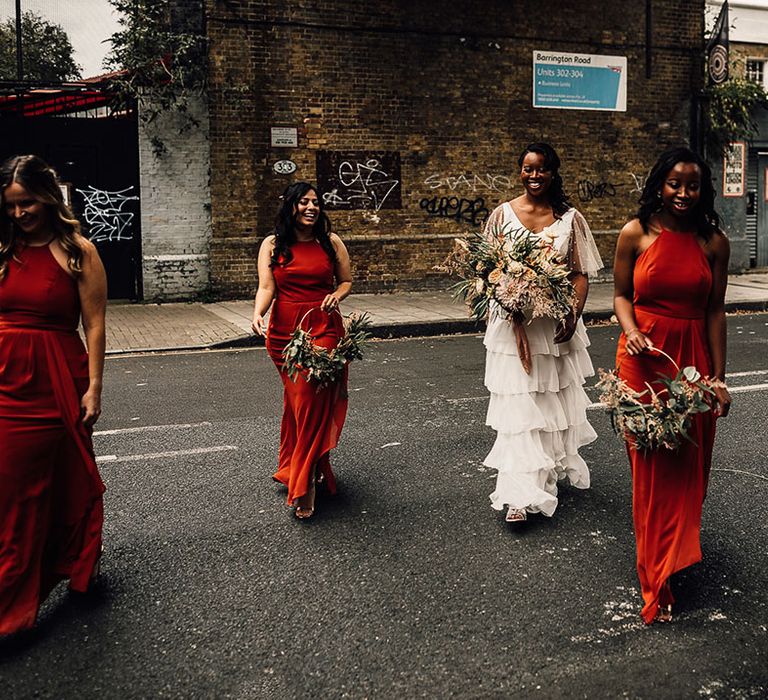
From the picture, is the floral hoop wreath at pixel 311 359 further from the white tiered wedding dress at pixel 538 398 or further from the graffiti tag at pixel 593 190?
the graffiti tag at pixel 593 190

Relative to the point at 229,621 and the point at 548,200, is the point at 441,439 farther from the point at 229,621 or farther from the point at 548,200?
the point at 229,621

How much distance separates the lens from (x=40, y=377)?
3.82m

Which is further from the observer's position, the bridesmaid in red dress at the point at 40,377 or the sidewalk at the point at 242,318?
the sidewalk at the point at 242,318

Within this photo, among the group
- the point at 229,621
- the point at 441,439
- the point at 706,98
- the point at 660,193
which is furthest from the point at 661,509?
the point at 706,98

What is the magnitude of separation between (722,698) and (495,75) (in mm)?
15139

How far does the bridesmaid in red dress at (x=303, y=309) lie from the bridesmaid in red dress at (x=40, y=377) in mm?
1510

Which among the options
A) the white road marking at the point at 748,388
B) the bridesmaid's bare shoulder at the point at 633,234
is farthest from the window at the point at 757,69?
the bridesmaid's bare shoulder at the point at 633,234

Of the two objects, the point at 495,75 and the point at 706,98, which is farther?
the point at 706,98

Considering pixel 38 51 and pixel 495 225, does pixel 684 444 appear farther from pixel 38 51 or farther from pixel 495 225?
pixel 38 51

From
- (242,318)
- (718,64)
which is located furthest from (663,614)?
(718,64)

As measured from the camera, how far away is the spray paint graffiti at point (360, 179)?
1606 cm

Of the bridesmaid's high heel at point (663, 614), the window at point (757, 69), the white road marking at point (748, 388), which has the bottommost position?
the white road marking at point (748, 388)

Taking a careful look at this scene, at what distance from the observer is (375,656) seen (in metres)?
3.56

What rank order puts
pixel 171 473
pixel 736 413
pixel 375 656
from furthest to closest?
pixel 736 413, pixel 171 473, pixel 375 656
